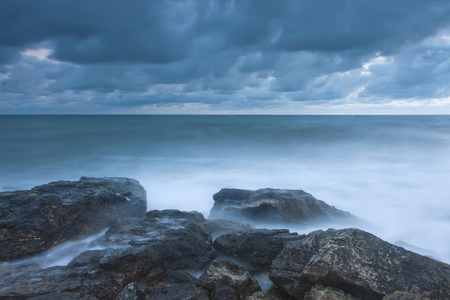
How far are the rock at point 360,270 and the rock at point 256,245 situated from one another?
0.79 meters

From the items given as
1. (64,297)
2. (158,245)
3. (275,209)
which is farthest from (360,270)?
(275,209)

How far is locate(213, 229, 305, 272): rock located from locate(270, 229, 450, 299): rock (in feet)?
2.58

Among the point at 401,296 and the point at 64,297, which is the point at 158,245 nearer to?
the point at 64,297

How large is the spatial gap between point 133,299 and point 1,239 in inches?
99.6

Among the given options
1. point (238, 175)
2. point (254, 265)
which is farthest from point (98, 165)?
point (254, 265)

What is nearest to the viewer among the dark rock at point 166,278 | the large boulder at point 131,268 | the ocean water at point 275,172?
the large boulder at point 131,268

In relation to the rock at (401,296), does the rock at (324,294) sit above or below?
below

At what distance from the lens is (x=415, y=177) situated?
16.9 meters

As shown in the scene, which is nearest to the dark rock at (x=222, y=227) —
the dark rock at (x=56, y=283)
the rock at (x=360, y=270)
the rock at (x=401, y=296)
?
the rock at (x=360, y=270)

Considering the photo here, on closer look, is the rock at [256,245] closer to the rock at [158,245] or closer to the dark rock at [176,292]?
the rock at [158,245]

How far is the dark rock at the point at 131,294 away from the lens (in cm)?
368

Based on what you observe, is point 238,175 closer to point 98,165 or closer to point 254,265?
point 98,165

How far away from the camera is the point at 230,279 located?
164 inches

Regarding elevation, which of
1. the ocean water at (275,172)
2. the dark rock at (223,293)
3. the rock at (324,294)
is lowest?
the ocean water at (275,172)
